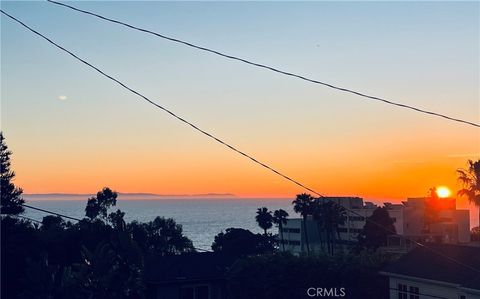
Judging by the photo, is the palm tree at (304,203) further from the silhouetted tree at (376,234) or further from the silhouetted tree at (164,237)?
the silhouetted tree at (376,234)

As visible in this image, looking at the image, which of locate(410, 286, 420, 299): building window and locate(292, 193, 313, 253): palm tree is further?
locate(292, 193, 313, 253): palm tree

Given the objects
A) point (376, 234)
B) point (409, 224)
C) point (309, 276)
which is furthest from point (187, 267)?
point (409, 224)

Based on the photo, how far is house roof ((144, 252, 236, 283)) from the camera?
42531 millimetres

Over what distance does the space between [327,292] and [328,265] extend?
6.88 feet

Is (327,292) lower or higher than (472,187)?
lower

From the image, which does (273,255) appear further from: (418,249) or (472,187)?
(472,187)

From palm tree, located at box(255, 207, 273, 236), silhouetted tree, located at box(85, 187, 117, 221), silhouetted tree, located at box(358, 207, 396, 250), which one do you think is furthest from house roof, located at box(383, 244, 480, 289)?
silhouetted tree, located at box(85, 187, 117, 221)

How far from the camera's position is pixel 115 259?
41500 mm

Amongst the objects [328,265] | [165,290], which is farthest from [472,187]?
[165,290]

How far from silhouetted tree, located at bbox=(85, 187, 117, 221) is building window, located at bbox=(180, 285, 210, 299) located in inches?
2630

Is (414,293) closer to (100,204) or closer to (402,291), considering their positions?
(402,291)

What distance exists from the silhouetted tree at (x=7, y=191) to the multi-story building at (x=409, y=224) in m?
40.1

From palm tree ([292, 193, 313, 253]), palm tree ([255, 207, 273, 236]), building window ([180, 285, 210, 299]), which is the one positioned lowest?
building window ([180, 285, 210, 299])

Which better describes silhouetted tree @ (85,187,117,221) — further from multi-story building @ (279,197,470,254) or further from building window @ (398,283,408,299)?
building window @ (398,283,408,299)
